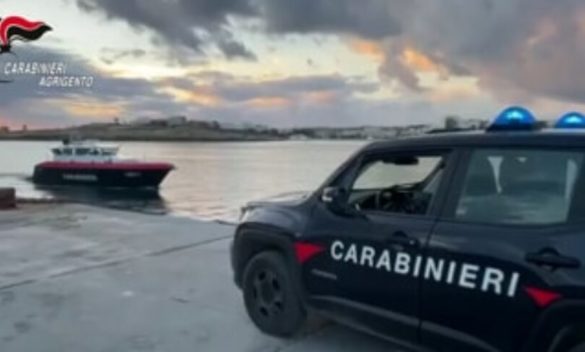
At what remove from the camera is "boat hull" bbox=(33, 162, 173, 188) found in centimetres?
4516

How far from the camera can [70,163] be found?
156 feet

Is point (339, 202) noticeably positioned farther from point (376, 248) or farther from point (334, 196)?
point (376, 248)

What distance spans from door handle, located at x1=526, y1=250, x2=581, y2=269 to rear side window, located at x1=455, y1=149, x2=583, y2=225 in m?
0.18

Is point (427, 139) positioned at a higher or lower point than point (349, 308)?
higher

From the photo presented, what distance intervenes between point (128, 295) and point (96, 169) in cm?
4127

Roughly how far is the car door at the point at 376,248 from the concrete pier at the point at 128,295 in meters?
0.64

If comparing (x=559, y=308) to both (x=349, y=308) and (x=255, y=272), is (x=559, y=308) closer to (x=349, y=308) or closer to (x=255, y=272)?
(x=349, y=308)

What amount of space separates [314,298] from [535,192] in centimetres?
178

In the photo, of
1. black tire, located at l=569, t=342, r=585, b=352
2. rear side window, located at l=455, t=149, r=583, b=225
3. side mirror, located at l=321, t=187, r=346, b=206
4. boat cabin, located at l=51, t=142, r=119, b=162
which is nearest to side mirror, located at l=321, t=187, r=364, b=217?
side mirror, located at l=321, t=187, r=346, b=206

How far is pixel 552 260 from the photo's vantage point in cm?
320

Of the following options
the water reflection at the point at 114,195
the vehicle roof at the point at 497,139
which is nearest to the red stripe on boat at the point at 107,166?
the water reflection at the point at 114,195

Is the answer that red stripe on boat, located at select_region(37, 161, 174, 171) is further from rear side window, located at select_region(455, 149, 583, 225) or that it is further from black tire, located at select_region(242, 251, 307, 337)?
rear side window, located at select_region(455, 149, 583, 225)

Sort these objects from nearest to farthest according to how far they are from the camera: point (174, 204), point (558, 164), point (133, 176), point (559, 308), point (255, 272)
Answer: point (559, 308)
point (558, 164)
point (255, 272)
point (174, 204)
point (133, 176)

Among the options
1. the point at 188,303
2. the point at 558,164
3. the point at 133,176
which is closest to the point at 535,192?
the point at 558,164
